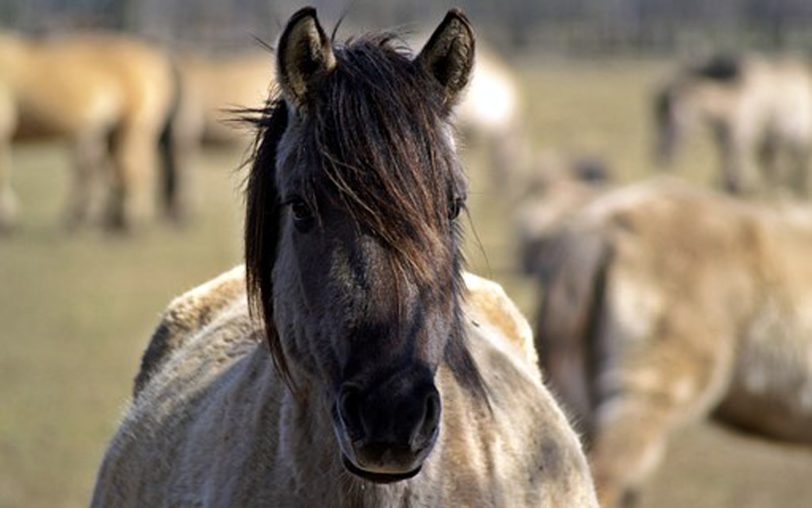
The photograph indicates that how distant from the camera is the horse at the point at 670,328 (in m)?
6.80

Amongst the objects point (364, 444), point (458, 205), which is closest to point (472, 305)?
point (458, 205)

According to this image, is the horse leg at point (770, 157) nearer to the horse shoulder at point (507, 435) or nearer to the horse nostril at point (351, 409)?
the horse shoulder at point (507, 435)

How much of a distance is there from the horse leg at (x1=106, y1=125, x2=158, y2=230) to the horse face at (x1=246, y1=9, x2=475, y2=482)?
1577 cm

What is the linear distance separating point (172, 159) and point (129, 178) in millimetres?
1370

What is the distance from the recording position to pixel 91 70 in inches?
783

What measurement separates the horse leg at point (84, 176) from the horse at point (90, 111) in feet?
0.04

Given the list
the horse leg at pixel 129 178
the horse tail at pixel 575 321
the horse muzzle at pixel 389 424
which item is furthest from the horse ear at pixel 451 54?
the horse leg at pixel 129 178

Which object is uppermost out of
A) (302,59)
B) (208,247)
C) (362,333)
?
(302,59)

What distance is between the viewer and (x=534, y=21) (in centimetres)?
4803

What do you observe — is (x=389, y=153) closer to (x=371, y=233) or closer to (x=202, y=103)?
(x=371, y=233)

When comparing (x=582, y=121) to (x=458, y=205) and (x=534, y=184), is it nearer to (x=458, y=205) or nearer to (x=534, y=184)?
(x=534, y=184)

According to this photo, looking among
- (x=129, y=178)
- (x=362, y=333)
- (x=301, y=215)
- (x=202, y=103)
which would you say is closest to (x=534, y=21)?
(x=202, y=103)

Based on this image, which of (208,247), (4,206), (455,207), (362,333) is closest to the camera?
(362,333)

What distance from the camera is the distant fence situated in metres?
40.1
